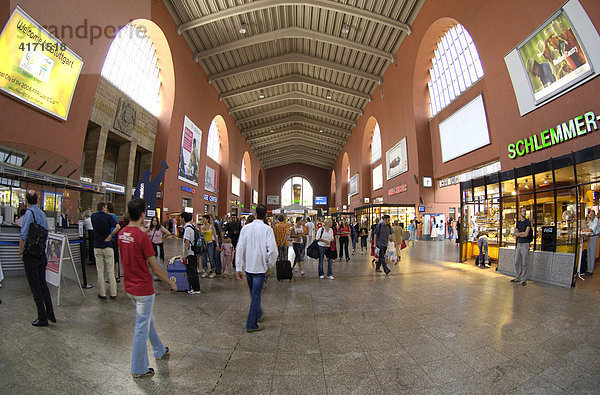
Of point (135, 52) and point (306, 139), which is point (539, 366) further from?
point (306, 139)

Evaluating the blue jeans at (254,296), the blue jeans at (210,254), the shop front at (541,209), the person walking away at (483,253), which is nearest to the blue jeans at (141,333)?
the blue jeans at (254,296)

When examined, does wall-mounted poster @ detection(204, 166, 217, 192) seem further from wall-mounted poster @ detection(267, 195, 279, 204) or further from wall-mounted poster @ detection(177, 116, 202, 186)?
wall-mounted poster @ detection(267, 195, 279, 204)

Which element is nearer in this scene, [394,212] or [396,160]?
[394,212]

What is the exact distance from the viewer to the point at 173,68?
1664 cm

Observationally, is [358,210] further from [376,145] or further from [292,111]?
[292,111]

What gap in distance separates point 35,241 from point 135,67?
15546 millimetres

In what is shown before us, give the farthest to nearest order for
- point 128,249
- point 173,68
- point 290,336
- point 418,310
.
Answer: point 173,68 → point 418,310 → point 290,336 → point 128,249

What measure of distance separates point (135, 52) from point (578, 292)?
1954cm

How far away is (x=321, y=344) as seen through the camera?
9.34ft

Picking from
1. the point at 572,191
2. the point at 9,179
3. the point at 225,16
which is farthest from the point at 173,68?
the point at 572,191

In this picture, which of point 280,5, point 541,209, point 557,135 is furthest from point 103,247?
point 280,5

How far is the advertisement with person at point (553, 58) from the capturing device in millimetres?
7531

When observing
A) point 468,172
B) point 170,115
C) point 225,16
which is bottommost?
point 468,172

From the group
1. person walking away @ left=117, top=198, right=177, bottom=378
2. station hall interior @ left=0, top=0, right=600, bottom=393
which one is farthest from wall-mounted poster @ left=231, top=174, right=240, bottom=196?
person walking away @ left=117, top=198, right=177, bottom=378
